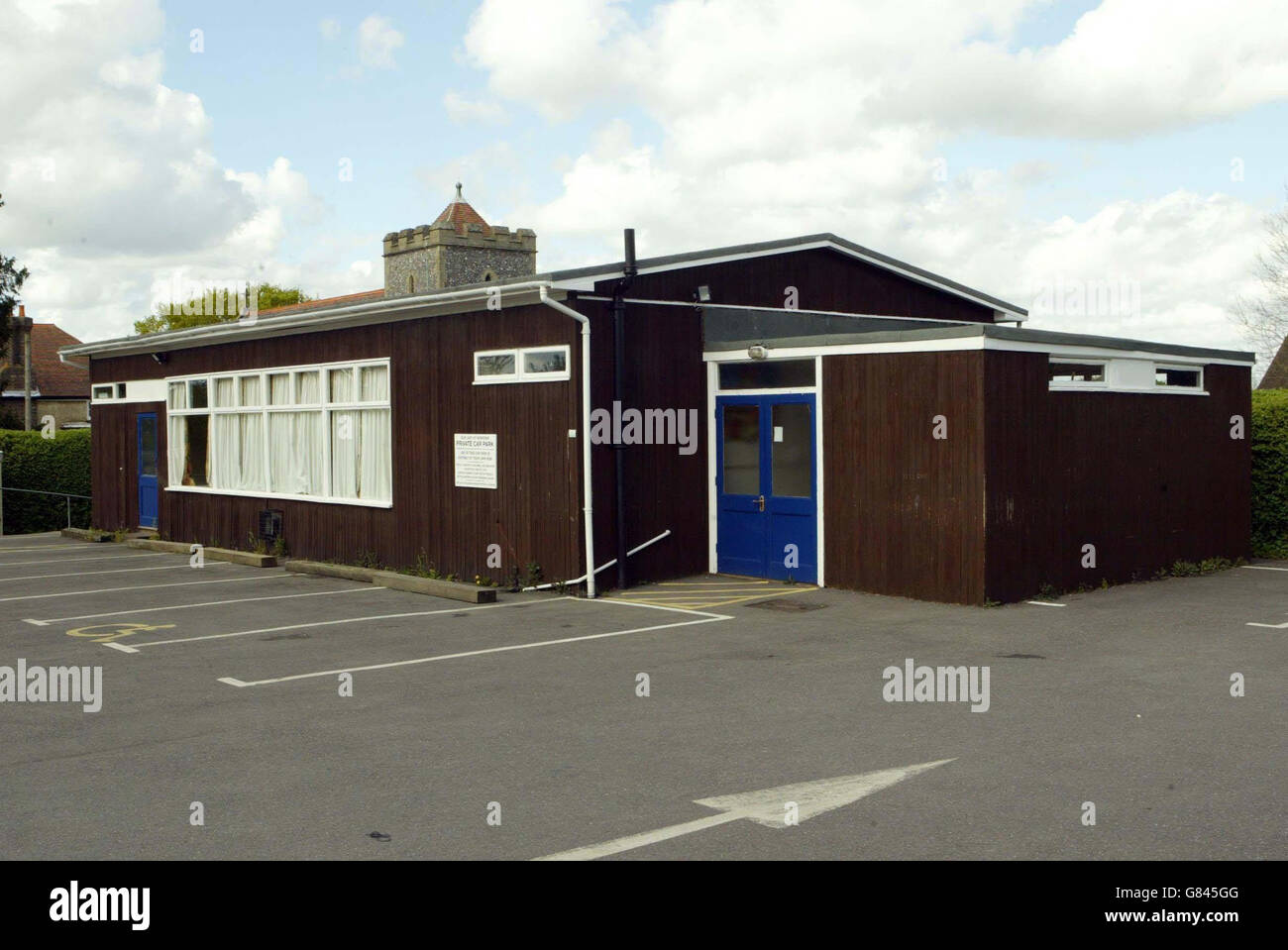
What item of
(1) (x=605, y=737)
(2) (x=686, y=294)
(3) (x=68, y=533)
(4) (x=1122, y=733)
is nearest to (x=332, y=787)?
(1) (x=605, y=737)

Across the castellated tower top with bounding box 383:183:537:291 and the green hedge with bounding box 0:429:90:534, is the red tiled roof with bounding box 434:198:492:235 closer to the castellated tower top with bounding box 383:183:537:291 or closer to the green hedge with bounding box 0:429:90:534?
the castellated tower top with bounding box 383:183:537:291

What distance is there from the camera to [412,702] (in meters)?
8.89

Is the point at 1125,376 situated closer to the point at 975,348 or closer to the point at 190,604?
the point at 975,348

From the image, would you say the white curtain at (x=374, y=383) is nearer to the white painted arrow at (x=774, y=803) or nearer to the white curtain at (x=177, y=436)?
the white curtain at (x=177, y=436)

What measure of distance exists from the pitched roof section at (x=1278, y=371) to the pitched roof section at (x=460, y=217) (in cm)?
3961

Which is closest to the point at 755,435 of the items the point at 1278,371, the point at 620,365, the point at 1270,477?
the point at 620,365

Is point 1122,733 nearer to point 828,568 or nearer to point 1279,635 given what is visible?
point 1279,635

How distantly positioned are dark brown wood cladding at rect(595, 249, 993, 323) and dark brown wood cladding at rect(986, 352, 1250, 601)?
435 centimetres

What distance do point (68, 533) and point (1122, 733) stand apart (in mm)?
23299

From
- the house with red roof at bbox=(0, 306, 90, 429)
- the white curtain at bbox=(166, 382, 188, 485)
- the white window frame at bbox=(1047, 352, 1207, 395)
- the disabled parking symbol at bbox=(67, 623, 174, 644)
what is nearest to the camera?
the disabled parking symbol at bbox=(67, 623, 174, 644)

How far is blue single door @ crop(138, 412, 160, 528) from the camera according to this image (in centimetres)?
2373

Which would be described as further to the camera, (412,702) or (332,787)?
(412,702)

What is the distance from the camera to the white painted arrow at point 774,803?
564 cm

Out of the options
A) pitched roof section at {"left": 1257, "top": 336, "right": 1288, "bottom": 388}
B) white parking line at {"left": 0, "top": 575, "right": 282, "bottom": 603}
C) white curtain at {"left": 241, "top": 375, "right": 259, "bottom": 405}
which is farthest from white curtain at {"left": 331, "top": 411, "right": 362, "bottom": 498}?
pitched roof section at {"left": 1257, "top": 336, "right": 1288, "bottom": 388}
